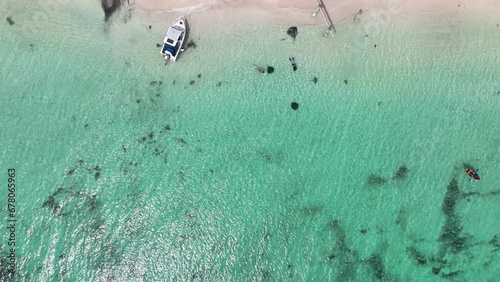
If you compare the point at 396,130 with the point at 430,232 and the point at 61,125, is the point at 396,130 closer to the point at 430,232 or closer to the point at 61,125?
the point at 430,232

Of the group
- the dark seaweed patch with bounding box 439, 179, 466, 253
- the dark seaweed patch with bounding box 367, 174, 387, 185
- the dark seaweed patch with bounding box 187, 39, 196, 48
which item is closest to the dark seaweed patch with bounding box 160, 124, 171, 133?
the dark seaweed patch with bounding box 187, 39, 196, 48

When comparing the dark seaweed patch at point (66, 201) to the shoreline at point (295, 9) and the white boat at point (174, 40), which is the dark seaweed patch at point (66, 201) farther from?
the shoreline at point (295, 9)

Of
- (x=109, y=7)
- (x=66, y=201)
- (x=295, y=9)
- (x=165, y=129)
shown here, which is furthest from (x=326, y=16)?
(x=66, y=201)

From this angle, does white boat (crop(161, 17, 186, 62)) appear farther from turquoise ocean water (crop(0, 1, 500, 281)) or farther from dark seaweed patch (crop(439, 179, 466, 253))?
dark seaweed patch (crop(439, 179, 466, 253))

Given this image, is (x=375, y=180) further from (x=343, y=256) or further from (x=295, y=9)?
(x=295, y=9)

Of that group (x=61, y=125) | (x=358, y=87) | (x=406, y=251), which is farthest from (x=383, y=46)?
(x=61, y=125)
